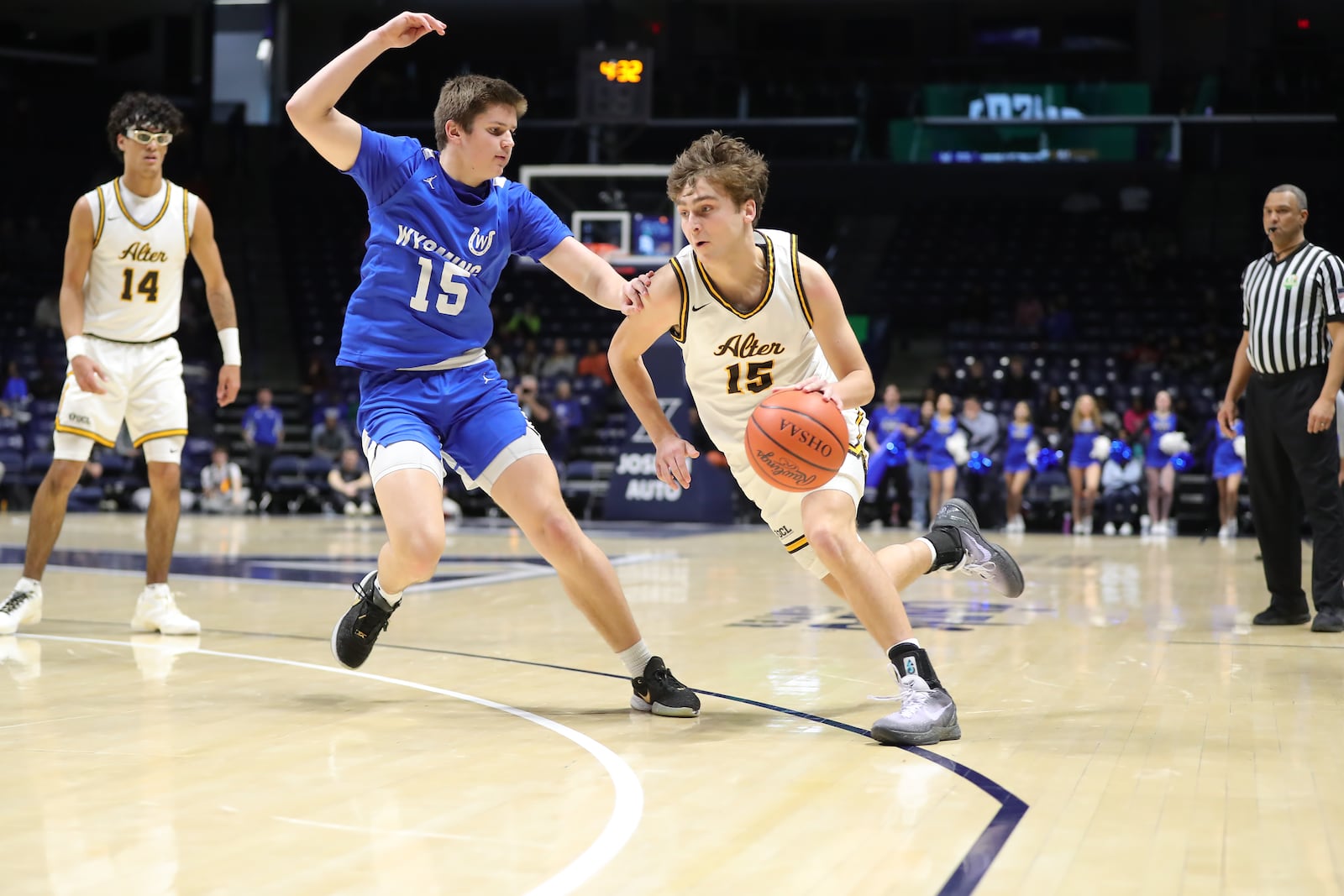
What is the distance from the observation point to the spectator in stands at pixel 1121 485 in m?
14.9

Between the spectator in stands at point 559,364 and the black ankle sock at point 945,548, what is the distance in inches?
556

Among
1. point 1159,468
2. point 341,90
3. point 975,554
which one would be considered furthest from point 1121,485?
point 341,90

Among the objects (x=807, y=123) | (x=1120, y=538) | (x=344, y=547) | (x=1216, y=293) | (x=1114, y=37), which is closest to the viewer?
(x=344, y=547)

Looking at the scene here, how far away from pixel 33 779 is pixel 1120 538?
12232mm

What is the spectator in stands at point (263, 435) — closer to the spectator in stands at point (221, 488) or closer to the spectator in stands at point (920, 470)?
the spectator in stands at point (221, 488)

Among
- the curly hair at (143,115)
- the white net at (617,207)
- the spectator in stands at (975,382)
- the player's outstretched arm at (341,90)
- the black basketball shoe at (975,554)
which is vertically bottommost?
the black basketball shoe at (975,554)

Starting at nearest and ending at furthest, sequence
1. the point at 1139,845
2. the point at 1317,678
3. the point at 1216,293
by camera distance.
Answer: the point at 1139,845 < the point at 1317,678 < the point at 1216,293

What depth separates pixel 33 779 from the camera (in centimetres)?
311

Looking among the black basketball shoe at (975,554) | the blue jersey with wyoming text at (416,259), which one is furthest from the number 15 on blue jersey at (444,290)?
the black basketball shoe at (975,554)

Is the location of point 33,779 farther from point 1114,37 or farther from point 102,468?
point 1114,37

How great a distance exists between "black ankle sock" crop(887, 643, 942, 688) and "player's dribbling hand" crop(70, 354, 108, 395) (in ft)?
10.8

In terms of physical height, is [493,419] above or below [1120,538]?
above

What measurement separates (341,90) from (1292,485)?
4593 mm

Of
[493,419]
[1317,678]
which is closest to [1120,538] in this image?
[1317,678]
